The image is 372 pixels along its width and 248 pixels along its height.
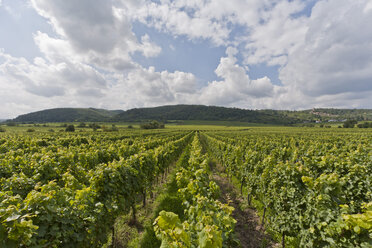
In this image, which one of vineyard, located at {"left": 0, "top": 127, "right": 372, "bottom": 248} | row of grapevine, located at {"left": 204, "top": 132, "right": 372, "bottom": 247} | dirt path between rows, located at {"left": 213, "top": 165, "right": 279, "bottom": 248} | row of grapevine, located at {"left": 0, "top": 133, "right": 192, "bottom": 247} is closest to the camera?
row of grapevine, located at {"left": 0, "top": 133, "right": 192, "bottom": 247}

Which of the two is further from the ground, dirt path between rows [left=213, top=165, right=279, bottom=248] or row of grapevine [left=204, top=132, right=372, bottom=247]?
row of grapevine [left=204, top=132, right=372, bottom=247]

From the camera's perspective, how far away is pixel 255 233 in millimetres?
7055

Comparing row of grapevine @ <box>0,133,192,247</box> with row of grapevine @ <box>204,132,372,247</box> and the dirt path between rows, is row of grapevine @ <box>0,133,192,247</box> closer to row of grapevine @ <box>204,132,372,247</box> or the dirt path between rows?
the dirt path between rows

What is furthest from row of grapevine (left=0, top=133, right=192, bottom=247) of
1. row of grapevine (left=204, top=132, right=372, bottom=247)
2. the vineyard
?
row of grapevine (left=204, top=132, right=372, bottom=247)

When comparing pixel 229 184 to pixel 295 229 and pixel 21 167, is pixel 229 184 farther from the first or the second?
pixel 21 167

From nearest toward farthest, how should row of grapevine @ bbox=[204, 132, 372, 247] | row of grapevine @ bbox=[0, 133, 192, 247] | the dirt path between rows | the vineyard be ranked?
row of grapevine @ bbox=[0, 133, 192, 247] < the vineyard < row of grapevine @ bbox=[204, 132, 372, 247] < the dirt path between rows

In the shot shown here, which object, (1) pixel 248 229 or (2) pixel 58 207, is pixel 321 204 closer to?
(1) pixel 248 229

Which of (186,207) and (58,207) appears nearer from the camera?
(58,207)

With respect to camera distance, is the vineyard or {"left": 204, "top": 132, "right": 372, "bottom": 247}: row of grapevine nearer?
the vineyard

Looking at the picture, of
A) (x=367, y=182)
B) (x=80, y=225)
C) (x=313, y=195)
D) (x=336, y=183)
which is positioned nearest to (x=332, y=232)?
(x=313, y=195)

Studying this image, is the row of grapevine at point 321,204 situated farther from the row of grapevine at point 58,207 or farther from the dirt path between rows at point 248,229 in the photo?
the row of grapevine at point 58,207

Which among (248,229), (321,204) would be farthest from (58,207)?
(248,229)

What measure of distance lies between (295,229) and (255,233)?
2.31m

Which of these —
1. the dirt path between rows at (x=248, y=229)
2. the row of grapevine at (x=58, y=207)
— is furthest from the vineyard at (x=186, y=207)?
the dirt path between rows at (x=248, y=229)
